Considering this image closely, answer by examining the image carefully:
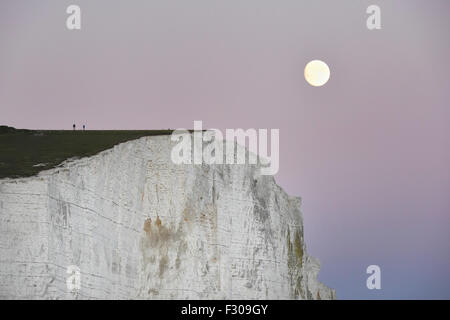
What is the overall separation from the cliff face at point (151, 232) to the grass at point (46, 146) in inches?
62.7

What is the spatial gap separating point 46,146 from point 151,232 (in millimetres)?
7908

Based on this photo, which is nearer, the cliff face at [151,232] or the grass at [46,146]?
the cliff face at [151,232]

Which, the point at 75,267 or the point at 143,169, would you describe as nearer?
the point at 75,267

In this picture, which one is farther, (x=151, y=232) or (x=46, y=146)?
(x=46, y=146)

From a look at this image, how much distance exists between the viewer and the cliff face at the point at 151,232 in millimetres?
91312

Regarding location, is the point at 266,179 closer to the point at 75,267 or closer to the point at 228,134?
the point at 228,134

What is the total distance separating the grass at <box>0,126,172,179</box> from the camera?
9619 cm

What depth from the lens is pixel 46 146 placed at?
344 feet
